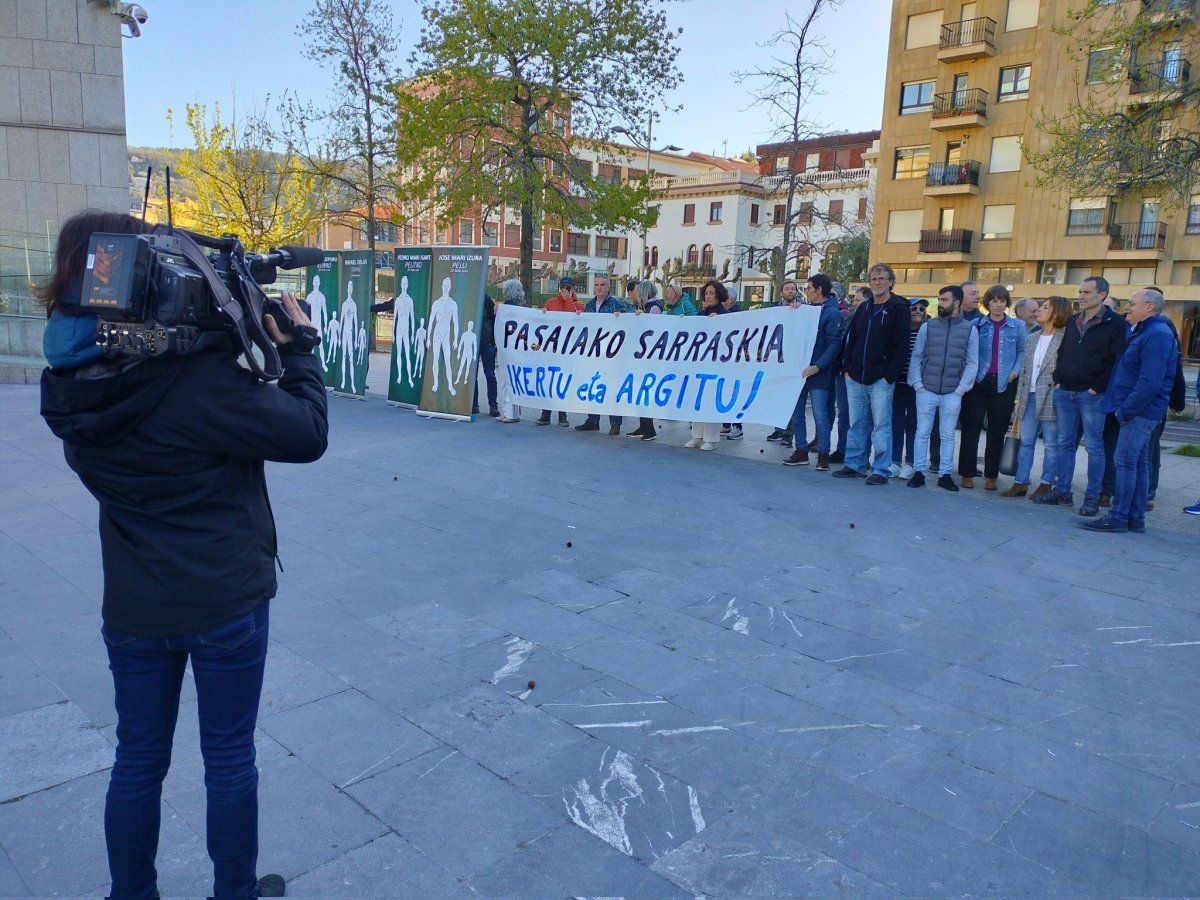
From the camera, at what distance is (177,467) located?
A: 2.07m

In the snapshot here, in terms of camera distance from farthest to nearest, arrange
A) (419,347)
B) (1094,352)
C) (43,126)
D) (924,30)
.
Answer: (924,30) < (43,126) < (419,347) < (1094,352)

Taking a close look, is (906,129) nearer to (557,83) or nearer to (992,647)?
(557,83)

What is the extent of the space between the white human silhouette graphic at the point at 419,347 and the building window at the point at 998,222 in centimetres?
3530

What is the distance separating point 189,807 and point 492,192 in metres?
20.4

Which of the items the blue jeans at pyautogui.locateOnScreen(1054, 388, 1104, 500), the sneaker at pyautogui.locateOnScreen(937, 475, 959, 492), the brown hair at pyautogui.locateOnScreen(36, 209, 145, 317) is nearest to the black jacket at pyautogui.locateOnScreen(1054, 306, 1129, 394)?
the blue jeans at pyautogui.locateOnScreen(1054, 388, 1104, 500)

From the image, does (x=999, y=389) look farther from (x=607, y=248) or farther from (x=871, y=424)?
(x=607, y=248)

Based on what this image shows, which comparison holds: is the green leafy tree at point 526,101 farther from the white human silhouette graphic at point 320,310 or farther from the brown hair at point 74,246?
the brown hair at point 74,246

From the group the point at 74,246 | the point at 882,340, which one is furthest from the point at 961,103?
the point at 74,246

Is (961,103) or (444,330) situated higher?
(961,103)

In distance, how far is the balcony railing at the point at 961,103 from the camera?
129ft

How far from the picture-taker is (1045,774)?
3326 mm

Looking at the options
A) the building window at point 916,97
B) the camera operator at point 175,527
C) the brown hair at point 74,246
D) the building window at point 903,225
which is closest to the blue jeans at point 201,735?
the camera operator at point 175,527

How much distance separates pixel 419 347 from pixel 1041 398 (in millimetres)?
8328

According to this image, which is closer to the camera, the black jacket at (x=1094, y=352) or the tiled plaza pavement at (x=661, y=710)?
the tiled plaza pavement at (x=661, y=710)
